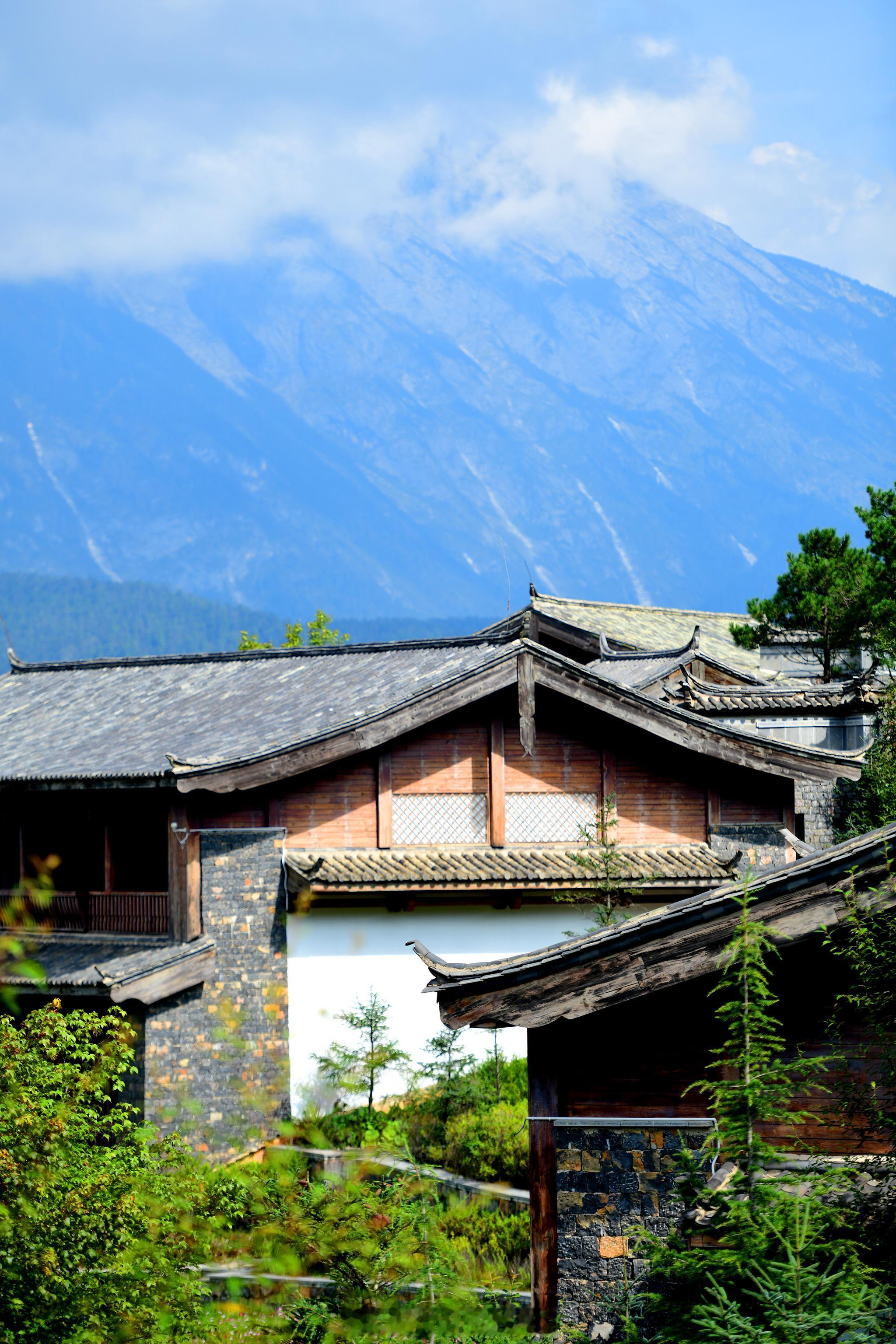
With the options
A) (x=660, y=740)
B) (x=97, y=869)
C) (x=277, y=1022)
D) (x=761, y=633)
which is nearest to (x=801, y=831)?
(x=660, y=740)

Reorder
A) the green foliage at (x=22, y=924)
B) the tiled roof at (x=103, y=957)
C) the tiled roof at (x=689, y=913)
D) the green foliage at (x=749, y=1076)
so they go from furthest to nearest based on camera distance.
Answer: the tiled roof at (x=103, y=957)
the tiled roof at (x=689, y=913)
the green foliage at (x=749, y=1076)
the green foliage at (x=22, y=924)

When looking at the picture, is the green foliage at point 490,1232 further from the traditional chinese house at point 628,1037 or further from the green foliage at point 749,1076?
the green foliage at point 749,1076

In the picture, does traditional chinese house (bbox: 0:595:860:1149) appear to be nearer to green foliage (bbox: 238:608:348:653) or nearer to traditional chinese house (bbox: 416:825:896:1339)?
traditional chinese house (bbox: 416:825:896:1339)

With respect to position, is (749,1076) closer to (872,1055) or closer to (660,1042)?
(872,1055)

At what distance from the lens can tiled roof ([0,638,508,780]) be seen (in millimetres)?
20328

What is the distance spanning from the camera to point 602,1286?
786 centimetres

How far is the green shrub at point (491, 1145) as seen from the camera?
1530 cm

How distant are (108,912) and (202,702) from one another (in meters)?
4.32

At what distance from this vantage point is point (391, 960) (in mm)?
18859

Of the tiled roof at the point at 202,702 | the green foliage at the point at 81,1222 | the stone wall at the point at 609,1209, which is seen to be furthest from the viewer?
the tiled roof at the point at 202,702

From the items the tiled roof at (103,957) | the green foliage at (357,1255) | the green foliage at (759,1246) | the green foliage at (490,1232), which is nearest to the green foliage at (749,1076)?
the green foliage at (759,1246)

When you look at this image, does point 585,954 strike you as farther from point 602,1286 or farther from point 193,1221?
point 193,1221

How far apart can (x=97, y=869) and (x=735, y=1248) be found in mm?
16212

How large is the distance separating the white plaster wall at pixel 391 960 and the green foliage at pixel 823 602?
29.5 feet
